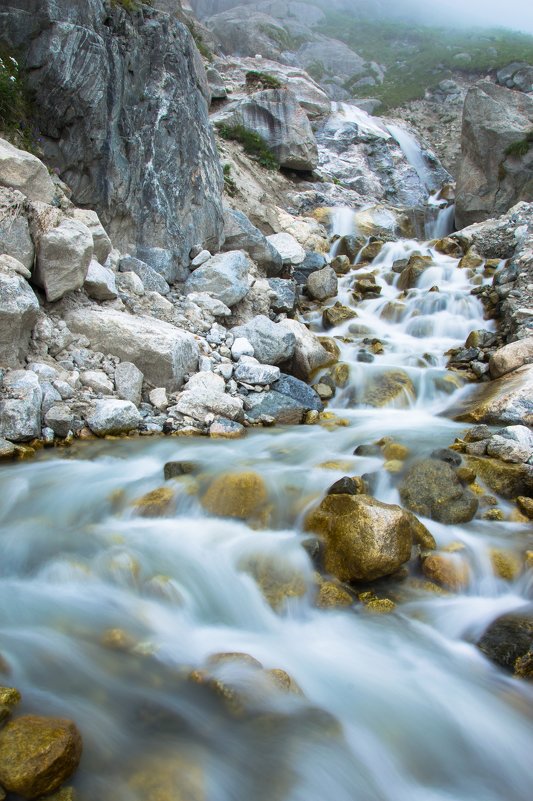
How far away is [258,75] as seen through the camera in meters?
22.1

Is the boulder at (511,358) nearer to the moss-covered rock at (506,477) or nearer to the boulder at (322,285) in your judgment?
the moss-covered rock at (506,477)

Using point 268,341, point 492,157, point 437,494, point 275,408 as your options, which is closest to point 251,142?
point 492,157

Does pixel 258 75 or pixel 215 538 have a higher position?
pixel 258 75

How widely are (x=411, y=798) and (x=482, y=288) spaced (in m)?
11.4

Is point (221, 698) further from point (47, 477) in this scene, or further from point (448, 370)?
point (448, 370)

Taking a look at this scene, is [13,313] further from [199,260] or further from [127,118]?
[127,118]

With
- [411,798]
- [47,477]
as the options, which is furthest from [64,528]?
Answer: [411,798]

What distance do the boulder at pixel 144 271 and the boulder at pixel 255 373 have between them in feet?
7.72

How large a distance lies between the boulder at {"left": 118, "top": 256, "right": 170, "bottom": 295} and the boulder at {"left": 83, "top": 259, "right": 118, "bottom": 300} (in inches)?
43.1

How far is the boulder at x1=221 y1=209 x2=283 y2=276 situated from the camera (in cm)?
1184

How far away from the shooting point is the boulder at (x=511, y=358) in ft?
27.1

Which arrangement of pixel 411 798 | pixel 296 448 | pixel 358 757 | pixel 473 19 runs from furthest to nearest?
1. pixel 473 19
2. pixel 296 448
3. pixel 358 757
4. pixel 411 798

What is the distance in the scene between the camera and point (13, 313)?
231 inches

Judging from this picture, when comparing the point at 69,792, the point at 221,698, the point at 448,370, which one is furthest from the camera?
the point at 448,370
